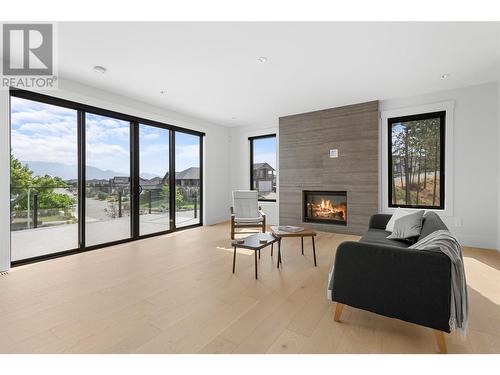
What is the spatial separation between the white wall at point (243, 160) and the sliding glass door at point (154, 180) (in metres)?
2.06

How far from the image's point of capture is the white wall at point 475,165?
3834mm

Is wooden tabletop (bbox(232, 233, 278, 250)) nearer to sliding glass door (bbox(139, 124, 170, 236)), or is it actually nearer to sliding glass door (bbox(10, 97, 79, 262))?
sliding glass door (bbox(139, 124, 170, 236))

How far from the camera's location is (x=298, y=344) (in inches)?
64.2

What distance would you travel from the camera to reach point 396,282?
1641 mm

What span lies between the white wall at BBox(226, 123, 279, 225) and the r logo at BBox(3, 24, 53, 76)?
13.9ft

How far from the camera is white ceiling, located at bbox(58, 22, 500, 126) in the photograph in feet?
8.03

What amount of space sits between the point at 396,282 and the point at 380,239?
131cm

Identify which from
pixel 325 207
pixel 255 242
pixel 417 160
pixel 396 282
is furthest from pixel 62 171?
pixel 417 160

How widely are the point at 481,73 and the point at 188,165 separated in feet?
17.9

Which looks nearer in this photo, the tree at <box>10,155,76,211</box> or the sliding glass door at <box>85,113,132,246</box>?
the tree at <box>10,155,76,211</box>

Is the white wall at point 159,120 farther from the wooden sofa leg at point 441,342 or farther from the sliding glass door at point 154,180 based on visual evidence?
the wooden sofa leg at point 441,342

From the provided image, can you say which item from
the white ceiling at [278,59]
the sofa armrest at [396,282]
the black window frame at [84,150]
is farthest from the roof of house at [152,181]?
the sofa armrest at [396,282]
